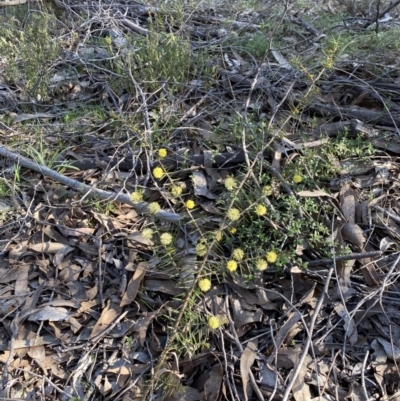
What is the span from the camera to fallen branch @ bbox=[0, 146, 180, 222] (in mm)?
2191

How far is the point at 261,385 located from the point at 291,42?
9.19 ft

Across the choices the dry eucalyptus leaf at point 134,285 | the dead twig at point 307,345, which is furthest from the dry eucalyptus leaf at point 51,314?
the dead twig at point 307,345

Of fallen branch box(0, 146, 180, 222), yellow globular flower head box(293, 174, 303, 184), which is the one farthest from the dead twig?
fallen branch box(0, 146, 180, 222)

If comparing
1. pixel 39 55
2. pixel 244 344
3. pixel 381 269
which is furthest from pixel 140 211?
pixel 39 55

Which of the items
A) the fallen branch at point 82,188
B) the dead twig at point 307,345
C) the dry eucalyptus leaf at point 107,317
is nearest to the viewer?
the dead twig at point 307,345

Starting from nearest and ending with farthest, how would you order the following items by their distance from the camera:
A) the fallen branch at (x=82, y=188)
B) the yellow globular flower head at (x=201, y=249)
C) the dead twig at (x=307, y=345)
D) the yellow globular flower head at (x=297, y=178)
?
the dead twig at (x=307, y=345) → the yellow globular flower head at (x=201, y=249) → the yellow globular flower head at (x=297, y=178) → the fallen branch at (x=82, y=188)

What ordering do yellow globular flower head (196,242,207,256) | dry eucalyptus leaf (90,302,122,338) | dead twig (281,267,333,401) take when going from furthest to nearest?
dry eucalyptus leaf (90,302,122,338), yellow globular flower head (196,242,207,256), dead twig (281,267,333,401)

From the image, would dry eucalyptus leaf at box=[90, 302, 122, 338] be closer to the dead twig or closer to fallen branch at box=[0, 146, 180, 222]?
fallen branch at box=[0, 146, 180, 222]

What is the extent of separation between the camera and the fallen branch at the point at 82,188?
2191mm

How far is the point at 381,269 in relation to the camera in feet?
6.70

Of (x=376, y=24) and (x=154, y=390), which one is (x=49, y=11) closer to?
(x=376, y=24)

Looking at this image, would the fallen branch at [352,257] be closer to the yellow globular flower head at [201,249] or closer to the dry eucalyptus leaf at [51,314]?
the yellow globular flower head at [201,249]

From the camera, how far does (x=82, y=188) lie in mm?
2359

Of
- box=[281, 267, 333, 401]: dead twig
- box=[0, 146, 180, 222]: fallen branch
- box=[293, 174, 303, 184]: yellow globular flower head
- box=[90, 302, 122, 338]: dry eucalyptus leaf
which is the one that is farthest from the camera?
box=[0, 146, 180, 222]: fallen branch
